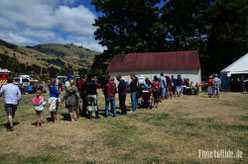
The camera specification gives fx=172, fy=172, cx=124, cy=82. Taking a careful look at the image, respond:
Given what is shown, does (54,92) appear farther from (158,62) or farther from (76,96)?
(158,62)

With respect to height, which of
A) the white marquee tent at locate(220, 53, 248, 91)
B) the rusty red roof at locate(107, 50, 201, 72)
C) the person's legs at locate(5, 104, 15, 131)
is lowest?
the person's legs at locate(5, 104, 15, 131)

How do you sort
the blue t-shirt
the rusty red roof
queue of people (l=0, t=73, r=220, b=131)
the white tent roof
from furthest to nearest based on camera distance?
the rusty red roof, the white tent roof, the blue t-shirt, queue of people (l=0, t=73, r=220, b=131)

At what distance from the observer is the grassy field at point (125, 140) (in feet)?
14.9

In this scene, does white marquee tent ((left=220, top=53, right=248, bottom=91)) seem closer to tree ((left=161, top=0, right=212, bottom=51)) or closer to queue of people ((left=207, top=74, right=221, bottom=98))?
queue of people ((left=207, top=74, right=221, bottom=98))

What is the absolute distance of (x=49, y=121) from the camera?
8.43 m

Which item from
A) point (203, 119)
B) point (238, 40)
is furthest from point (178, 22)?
point (203, 119)

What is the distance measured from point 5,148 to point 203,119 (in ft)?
25.7

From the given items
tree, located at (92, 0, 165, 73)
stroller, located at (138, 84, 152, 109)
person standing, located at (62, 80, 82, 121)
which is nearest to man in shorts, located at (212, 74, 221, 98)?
stroller, located at (138, 84, 152, 109)

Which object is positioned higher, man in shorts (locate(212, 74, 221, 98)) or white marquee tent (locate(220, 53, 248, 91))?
white marquee tent (locate(220, 53, 248, 91))

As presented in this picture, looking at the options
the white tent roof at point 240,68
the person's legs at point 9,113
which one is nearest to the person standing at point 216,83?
the white tent roof at point 240,68

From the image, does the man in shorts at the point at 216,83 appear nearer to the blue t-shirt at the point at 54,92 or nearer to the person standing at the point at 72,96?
the person standing at the point at 72,96

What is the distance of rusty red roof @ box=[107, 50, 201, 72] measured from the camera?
74.9ft

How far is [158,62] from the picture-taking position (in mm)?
24297

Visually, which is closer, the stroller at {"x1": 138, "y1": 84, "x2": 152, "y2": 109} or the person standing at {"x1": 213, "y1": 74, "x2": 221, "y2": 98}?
the stroller at {"x1": 138, "y1": 84, "x2": 152, "y2": 109}
